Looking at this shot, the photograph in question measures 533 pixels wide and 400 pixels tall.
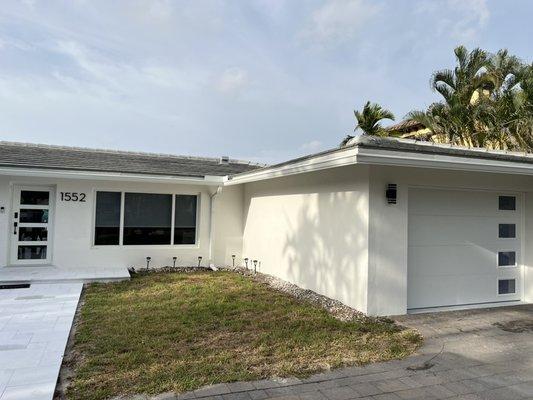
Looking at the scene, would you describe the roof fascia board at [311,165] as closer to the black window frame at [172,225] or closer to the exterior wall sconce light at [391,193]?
the exterior wall sconce light at [391,193]

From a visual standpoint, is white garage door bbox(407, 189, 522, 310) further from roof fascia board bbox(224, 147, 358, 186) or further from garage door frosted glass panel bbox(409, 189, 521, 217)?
roof fascia board bbox(224, 147, 358, 186)

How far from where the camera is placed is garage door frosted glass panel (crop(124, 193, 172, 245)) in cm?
1005

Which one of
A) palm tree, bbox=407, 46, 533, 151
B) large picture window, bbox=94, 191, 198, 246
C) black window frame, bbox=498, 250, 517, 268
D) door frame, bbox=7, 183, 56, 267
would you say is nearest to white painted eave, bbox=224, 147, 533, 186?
black window frame, bbox=498, 250, 517, 268

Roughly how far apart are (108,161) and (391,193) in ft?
25.8

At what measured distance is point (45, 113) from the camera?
47.1ft

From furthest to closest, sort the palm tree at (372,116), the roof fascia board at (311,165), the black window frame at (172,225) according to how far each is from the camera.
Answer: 1. the palm tree at (372,116)
2. the black window frame at (172,225)
3. the roof fascia board at (311,165)

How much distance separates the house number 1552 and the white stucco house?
0.02 metres

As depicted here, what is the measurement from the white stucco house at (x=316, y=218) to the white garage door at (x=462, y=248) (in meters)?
0.02

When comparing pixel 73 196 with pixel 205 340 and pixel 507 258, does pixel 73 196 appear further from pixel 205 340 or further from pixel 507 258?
pixel 507 258

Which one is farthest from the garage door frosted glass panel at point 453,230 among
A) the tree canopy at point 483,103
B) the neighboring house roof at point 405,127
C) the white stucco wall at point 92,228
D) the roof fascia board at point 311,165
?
the neighboring house roof at point 405,127

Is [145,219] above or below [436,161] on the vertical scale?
below

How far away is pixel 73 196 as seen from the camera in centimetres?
949

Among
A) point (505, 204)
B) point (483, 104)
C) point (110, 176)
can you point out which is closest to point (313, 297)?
point (505, 204)

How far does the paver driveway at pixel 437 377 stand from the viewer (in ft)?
11.3
